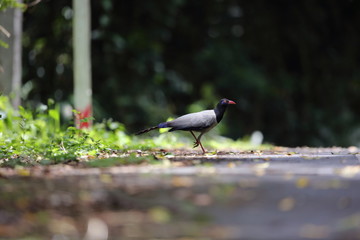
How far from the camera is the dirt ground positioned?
414cm

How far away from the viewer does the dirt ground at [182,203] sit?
13.6ft

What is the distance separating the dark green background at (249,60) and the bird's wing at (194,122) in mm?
10378

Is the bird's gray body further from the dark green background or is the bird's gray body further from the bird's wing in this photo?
the dark green background

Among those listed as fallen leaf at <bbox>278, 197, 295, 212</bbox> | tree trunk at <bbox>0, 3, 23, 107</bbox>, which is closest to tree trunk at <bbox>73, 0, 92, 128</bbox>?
tree trunk at <bbox>0, 3, 23, 107</bbox>

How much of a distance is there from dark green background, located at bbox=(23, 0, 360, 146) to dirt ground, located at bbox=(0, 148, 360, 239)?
45.3ft

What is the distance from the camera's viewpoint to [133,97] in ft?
63.9

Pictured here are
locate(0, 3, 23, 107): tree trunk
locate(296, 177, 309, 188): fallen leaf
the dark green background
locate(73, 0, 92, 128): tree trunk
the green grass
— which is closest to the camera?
locate(296, 177, 309, 188): fallen leaf

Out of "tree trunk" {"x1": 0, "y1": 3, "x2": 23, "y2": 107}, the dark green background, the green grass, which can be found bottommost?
the green grass

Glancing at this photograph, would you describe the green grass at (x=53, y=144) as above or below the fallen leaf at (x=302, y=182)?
above

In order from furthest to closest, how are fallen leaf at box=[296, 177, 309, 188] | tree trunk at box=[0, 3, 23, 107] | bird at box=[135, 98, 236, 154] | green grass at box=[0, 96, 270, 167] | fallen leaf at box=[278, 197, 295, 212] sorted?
tree trunk at box=[0, 3, 23, 107] < bird at box=[135, 98, 236, 154] < green grass at box=[0, 96, 270, 167] < fallen leaf at box=[296, 177, 309, 188] < fallen leaf at box=[278, 197, 295, 212]

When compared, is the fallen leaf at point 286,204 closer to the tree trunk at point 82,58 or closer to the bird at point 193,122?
the bird at point 193,122

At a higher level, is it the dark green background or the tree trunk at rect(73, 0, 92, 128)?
the dark green background

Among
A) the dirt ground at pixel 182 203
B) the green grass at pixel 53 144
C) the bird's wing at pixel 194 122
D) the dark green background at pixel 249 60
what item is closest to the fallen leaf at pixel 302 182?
the dirt ground at pixel 182 203

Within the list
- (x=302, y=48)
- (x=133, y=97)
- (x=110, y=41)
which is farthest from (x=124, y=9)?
(x=302, y=48)
